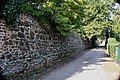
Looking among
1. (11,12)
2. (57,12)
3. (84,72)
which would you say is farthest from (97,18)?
(11,12)

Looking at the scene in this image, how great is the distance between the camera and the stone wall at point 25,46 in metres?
9.80

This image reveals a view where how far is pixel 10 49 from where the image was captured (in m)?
10.3

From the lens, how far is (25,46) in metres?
12.0

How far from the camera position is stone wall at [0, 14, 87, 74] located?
9.80 meters

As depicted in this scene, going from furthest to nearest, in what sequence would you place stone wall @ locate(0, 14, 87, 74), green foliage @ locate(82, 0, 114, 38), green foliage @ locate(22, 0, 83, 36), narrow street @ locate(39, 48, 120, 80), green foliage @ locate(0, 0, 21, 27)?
green foliage @ locate(82, 0, 114, 38) → green foliage @ locate(22, 0, 83, 36) → narrow street @ locate(39, 48, 120, 80) → stone wall @ locate(0, 14, 87, 74) → green foliage @ locate(0, 0, 21, 27)

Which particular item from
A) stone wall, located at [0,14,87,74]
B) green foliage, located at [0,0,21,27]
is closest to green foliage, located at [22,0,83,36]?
stone wall, located at [0,14,87,74]

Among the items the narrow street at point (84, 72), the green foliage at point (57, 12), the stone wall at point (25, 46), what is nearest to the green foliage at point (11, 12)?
the stone wall at point (25, 46)

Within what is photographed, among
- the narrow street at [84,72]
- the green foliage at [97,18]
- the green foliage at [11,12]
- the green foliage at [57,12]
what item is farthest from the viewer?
the green foliage at [97,18]

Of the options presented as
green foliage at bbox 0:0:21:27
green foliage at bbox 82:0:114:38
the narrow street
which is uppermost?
green foliage at bbox 82:0:114:38

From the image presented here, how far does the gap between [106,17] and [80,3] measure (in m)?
33.4

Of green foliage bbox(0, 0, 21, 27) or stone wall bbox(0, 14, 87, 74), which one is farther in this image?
stone wall bbox(0, 14, 87, 74)

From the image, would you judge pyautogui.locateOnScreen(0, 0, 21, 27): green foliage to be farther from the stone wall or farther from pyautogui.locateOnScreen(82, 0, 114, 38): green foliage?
pyautogui.locateOnScreen(82, 0, 114, 38): green foliage

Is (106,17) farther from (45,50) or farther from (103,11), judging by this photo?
(45,50)

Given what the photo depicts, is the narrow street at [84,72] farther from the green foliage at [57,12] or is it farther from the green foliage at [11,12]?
the green foliage at [11,12]
